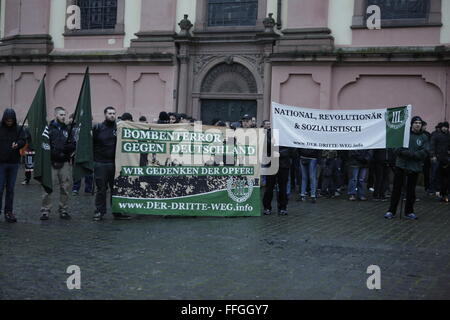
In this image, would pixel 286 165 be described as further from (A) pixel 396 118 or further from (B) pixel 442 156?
(B) pixel 442 156

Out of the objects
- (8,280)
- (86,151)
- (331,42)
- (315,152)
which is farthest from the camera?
(331,42)

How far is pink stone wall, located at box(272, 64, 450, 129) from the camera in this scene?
1815 centimetres

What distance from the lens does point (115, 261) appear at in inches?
289

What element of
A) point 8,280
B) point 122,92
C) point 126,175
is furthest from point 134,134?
point 122,92

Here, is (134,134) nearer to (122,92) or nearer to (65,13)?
(122,92)

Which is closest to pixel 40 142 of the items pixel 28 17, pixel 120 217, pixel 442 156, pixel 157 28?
pixel 120 217

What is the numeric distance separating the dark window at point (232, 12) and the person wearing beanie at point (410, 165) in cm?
1015

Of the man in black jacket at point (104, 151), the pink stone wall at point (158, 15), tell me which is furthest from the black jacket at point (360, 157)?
the pink stone wall at point (158, 15)

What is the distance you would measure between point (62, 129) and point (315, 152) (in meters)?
6.10

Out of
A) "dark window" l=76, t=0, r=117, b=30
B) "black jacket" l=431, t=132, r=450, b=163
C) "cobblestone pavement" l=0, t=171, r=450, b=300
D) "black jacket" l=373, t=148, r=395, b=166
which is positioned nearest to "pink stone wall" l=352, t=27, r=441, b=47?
→ "black jacket" l=431, t=132, r=450, b=163

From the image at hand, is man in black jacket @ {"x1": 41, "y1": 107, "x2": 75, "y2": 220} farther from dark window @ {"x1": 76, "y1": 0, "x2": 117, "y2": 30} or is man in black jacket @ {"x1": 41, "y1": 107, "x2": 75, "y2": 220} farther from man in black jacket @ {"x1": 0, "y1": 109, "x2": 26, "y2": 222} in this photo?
dark window @ {"x1": 76, "y1": 0, "x2": 117, "y2": 30}

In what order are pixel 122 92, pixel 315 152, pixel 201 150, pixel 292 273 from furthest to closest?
pixel 122 92
pixel 315 152
pixel 201 150
pixel 292 273

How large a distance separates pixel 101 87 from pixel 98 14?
2.83 m

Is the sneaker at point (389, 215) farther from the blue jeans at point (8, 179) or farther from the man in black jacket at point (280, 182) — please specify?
the blue jeans at point (8, 179)
